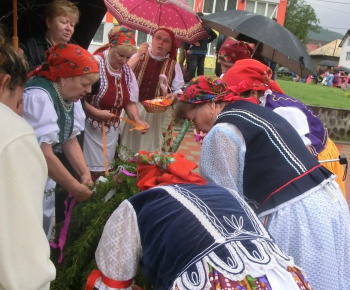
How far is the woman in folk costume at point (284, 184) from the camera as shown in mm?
1932

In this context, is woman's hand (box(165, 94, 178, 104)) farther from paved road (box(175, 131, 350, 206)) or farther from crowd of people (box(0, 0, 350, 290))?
paved road (box(175, 131, 350, 206))

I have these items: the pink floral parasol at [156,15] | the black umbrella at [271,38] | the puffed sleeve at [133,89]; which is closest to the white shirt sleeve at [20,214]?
the puffed sleeve at [133,89]

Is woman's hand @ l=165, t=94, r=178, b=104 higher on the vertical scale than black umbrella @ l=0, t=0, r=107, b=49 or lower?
lower

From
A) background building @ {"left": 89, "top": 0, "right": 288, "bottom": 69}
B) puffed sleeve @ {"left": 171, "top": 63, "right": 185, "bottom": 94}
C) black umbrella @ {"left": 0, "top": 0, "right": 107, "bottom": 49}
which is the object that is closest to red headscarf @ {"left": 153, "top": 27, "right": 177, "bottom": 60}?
puffed sleeve @ {"left": 171, "top": 63, "right": 185, "bottom": 94}

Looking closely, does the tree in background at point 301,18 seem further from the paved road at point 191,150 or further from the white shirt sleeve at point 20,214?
the white shirt sleeve at point 20,214

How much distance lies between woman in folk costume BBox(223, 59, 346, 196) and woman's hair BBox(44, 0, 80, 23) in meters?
1.13

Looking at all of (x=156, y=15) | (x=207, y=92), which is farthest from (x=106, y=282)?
(x=156, y=15)

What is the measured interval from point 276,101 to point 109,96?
1513mm

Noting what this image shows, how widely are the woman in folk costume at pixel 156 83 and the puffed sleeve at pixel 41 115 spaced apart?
203cm

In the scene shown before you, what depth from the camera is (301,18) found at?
59969 mm

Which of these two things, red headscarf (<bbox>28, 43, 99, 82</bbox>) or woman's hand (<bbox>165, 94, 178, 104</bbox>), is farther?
woman's hand (<bbox>165, 94, 178, 104</bbox>)

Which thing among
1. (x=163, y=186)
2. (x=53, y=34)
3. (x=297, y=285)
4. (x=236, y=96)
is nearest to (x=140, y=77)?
(x=53, y=34)

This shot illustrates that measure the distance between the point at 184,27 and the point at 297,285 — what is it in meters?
3.68

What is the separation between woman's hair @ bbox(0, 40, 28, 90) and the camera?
1.56m
